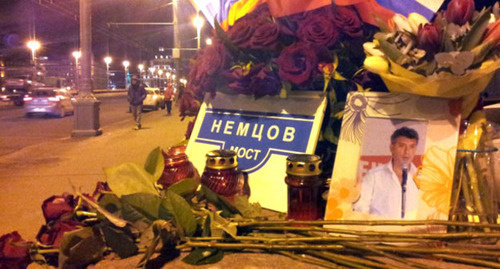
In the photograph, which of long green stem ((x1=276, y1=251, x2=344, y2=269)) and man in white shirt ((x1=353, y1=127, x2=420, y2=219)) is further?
man in white shirt ((x1=353, y1=127, x2=420, y2=219))

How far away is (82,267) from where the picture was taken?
130 centimetres

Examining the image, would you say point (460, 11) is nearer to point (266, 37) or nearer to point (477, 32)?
point (477, 32)

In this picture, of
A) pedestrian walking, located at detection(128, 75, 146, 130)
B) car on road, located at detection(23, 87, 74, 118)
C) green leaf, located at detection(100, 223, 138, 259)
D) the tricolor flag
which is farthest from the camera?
car on road, located at detection(23, 87, 74, 118)

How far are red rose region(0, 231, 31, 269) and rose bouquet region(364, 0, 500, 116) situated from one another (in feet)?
4.12

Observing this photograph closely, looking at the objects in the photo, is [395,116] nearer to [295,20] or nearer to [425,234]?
[425,234]

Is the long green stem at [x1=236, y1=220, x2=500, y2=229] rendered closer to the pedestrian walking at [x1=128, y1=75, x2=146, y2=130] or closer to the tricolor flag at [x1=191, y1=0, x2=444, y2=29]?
the tricolor flag at [x1=191, y1=0, x2=444, y2=29]

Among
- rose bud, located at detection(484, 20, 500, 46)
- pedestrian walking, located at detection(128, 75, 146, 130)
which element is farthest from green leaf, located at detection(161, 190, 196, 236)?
pedestrian walking, located at detection(128, 75, 146, 130)

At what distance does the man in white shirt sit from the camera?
4.73 feet

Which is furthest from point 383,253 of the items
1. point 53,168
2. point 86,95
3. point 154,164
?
point 86,95

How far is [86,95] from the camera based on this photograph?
1277cm

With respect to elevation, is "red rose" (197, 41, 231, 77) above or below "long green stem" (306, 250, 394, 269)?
above

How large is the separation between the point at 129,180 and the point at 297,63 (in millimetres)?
829

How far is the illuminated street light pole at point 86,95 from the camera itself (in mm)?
12508

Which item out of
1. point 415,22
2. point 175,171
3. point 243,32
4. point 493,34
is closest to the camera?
point 493,34
